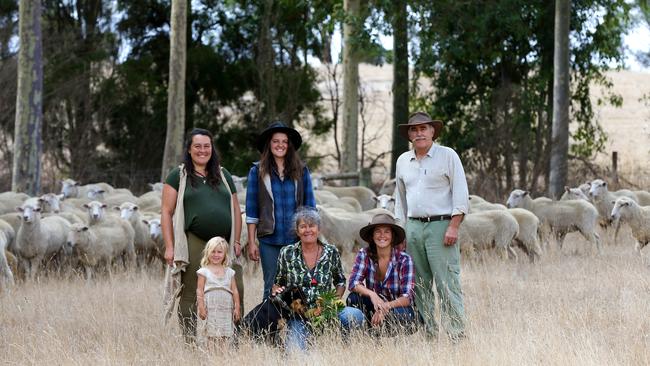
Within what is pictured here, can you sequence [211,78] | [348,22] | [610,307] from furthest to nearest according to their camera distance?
1. [211,78]
2. [348,22]
3. [610,307]

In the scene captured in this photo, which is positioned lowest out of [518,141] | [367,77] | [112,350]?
[112,350]

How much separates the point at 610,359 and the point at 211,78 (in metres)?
21.6

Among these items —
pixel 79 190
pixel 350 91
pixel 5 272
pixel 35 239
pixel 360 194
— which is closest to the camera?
pixel 5 272

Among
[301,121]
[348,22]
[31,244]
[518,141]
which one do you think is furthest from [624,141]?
[31,244]

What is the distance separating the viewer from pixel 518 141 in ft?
71.7

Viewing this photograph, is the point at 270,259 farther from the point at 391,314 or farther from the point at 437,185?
the point at 437,185

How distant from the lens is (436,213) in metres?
7.62

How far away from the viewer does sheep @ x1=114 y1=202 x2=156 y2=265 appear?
549 inches

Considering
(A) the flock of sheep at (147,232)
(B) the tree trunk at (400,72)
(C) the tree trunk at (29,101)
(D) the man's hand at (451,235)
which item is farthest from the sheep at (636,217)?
(C) the tree trunk at (29,101)

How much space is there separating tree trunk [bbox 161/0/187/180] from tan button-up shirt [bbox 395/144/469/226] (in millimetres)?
11402

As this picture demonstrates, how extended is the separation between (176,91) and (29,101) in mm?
2708

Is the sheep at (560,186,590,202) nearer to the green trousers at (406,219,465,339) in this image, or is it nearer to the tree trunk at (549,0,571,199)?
the tree trunk at (549,0,571,199)

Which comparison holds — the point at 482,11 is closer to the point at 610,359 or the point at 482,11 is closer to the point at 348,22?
the point at 348,22

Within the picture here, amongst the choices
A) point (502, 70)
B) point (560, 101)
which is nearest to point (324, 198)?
point (560, 101)
